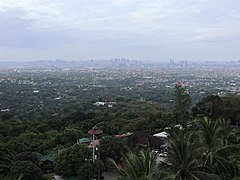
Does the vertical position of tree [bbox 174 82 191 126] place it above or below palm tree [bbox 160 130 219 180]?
below

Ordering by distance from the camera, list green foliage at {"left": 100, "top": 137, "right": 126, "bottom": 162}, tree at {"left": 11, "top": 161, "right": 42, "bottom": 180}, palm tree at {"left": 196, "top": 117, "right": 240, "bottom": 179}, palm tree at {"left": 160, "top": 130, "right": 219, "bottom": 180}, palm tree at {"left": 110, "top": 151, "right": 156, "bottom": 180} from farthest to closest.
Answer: green foliage at {"left": 100, "top": 137, "right": 126, "bottom": 162}
tree at {"left": 11, "top": 161, "right": 42, "bottom": 180}
palm tree at {"left": 196, "top": 117, "right": 240, "bottom": 179}
palm tree at {"left": 160, "top": 130, "right": 219, "bottom": 180}
palm tree at {"left": 110, "top": 151, "right": 156, "bottom": 180}

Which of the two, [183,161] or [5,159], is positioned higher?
[183,161]

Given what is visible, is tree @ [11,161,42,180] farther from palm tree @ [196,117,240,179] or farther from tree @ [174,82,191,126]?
tree @ [174,82,191,126]

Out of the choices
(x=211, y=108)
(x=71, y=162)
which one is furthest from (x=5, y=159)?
(x=211, y=108)

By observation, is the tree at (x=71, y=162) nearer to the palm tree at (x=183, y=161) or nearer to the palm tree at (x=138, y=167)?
the palm tree at (x=183, y=161)

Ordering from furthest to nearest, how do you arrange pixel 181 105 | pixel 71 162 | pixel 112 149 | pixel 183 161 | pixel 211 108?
pixel 181 105 → pixel 211 108 → pixel 112 149 → pixel 71 162 → pixel 183 161

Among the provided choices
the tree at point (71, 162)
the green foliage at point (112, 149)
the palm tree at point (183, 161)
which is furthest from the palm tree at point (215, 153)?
the tree at point (71, 162)

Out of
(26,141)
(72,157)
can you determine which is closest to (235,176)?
(72,157)

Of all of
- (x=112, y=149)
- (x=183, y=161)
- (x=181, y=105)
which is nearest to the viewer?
(x=183, y=161)

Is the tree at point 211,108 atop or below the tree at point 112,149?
atop

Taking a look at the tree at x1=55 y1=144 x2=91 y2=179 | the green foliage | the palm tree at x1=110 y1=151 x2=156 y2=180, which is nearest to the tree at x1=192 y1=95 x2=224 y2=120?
the green foliage

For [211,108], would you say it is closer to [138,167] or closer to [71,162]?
[71,162]

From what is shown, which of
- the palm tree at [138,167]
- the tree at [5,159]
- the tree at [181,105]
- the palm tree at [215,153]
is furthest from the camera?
the tree at [181,105]
